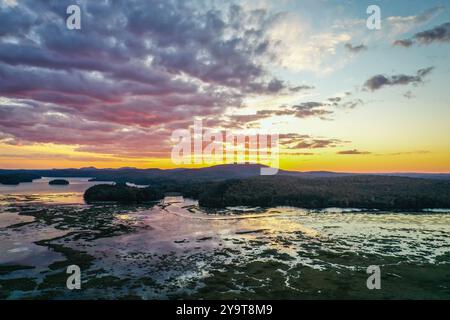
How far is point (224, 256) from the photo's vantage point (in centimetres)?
4372

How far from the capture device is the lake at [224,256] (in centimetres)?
3172

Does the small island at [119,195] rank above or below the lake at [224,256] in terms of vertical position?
above

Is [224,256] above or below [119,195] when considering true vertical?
below

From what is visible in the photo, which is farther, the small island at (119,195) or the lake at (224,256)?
the small island at (119,195)

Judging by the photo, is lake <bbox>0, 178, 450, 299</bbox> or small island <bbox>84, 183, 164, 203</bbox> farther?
small island <bbox>84, 183, 164, 203</bbox>

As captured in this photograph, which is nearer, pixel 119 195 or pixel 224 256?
pixel 224 256

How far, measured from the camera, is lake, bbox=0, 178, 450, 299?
31.7 meters

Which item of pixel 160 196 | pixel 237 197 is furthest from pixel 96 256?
pixel 160 196

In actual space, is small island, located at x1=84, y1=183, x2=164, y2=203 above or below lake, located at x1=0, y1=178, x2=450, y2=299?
above
